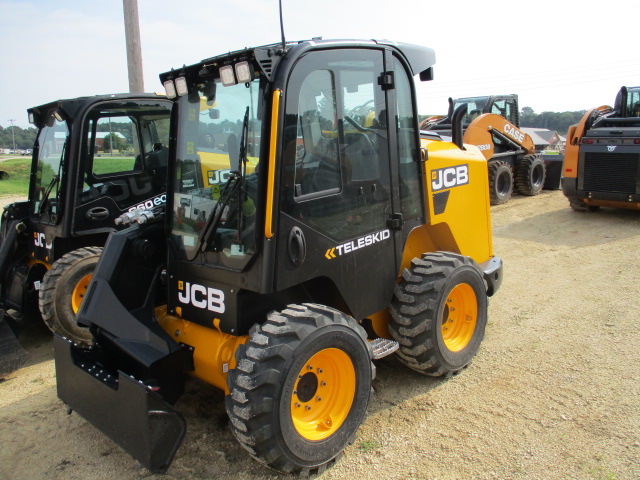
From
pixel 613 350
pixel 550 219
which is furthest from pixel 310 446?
pixel 550 219

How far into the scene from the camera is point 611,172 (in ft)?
29.3

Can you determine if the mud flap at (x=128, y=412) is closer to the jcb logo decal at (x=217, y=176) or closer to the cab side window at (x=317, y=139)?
the jcb logo decal at (x=217, y=176)

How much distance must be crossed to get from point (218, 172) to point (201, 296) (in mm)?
744

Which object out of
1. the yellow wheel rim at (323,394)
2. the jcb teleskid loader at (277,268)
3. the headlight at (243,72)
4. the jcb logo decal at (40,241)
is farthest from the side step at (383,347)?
the jcb logo decal at (40,241)

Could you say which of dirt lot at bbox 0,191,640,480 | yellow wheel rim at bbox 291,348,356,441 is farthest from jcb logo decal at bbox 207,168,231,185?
dirt lot at bbox 0,191,640,480

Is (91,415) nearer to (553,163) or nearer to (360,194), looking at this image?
(360,194)

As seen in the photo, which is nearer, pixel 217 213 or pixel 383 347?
pixel 217 213

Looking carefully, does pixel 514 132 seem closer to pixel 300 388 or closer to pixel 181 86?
pixel 181 86

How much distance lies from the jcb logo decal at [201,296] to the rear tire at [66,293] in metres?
1.73

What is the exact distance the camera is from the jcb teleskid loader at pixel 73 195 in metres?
4.69

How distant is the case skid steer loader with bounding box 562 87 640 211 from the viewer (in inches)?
343

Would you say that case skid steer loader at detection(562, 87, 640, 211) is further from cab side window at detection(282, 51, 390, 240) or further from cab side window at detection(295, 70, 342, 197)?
cab side window at detection(295, 70, 342, 197)

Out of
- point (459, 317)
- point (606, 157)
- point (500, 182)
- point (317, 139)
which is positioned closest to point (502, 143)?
point (500, 182)

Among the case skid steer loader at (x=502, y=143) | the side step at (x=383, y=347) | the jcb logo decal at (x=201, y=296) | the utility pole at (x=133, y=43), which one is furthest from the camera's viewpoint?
the case skid steer loader at (x=502, y=143)
